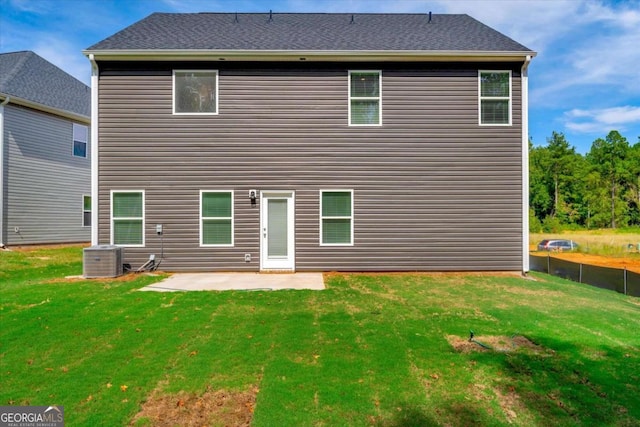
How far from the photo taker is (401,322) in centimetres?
466

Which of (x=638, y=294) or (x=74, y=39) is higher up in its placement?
(x=74, y=39)

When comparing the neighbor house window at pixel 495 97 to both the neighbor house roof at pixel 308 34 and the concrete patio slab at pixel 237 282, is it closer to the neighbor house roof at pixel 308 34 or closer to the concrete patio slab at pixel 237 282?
the neighbor house roof at pixel 308 34

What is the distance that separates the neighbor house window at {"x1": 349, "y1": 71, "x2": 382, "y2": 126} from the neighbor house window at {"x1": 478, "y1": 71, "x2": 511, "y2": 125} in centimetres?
264

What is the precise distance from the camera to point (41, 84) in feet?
46.5

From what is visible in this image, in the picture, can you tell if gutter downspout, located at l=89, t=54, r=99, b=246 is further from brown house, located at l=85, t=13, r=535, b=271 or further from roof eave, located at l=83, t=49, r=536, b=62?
roof eave, located at l=83, t=49, r=536, b=62

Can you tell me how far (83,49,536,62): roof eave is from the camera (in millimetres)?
8102

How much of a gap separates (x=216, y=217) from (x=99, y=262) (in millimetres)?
2699

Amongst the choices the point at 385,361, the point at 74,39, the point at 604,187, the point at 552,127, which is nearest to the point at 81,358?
the point at 385,361

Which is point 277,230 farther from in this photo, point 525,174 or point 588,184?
point 588,184

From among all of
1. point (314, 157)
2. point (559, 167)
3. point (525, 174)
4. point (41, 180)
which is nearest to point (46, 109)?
point (41, 180)

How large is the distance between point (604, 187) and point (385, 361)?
166 ft

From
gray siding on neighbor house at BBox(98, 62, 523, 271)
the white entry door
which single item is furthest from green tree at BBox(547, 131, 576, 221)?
the white entry door

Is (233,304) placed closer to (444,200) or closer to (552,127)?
(444,200)

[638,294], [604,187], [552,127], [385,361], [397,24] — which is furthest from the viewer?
[552,127]
